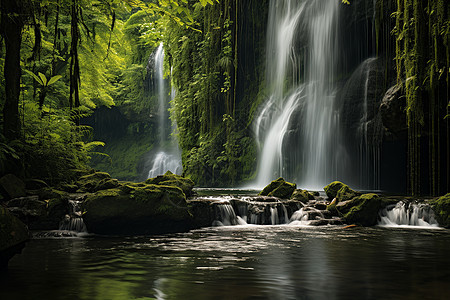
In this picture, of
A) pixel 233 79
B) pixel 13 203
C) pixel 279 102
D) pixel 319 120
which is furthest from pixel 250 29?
pixel 13 203

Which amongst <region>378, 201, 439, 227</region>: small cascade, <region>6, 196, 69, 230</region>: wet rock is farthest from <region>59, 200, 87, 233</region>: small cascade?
<region>378, 201, 439, 227</region>: small cascade

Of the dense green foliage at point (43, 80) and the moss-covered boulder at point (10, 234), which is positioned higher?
the dense green foliage at point (43, 80)

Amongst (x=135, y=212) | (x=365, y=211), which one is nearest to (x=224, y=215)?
(x=135, y=212)

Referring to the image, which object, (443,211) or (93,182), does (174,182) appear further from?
(443,211)

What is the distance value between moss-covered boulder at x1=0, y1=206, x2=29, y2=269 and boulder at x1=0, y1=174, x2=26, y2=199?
15.6 ft

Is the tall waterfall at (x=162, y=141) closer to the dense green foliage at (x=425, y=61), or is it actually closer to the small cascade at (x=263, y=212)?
the small cascade at (x=263, y=212)

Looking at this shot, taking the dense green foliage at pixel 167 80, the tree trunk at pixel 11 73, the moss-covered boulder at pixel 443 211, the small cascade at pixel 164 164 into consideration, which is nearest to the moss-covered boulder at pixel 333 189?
the dense green foliage at pixel 167 80

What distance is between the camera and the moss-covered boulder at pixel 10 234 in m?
4.65

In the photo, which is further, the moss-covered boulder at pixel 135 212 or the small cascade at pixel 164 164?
the small cascade at pixel 164 164

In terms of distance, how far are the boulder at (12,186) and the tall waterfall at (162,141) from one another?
24004 millimetres

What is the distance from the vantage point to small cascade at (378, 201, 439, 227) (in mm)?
10734

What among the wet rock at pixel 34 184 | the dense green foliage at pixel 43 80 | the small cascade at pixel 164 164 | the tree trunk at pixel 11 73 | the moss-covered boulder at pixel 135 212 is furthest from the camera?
the small cascade at pixel 164 164

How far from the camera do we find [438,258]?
6.62 metres

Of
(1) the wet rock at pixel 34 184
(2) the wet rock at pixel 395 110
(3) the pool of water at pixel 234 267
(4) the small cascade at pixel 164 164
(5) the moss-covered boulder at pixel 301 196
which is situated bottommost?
(3) the pool of water at pixel 234 267
